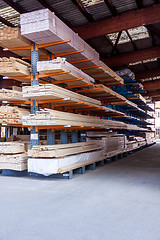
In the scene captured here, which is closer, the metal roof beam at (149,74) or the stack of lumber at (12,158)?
the stack of lumber at (12,158)

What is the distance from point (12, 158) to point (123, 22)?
6.28 metres

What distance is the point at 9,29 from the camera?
5.57m

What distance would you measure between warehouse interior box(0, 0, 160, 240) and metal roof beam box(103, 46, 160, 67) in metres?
0.65

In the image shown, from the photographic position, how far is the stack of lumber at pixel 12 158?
5605mm

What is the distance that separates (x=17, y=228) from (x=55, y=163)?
2.58m

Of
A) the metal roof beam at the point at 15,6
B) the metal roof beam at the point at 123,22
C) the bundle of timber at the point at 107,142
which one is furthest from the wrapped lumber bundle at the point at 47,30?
the bundle of timber at the point at 107,142

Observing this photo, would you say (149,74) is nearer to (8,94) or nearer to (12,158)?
(8,94)

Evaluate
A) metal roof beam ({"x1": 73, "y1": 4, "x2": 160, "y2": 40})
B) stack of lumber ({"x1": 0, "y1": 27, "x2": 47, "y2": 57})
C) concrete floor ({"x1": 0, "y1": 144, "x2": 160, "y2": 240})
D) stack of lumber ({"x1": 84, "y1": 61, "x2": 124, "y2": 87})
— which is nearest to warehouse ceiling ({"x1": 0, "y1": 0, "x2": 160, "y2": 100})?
metal roof beam ({"x1": 73, "y1": 4, "x2": 160, "y2": 40})

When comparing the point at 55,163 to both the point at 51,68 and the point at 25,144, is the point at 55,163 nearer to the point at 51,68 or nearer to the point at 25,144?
the point at 25,144

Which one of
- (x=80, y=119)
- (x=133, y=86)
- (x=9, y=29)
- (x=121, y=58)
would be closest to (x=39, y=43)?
(x=9, y=29)

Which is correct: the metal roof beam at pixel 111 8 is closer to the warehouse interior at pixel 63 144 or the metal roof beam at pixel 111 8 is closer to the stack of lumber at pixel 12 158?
the warehouse interior at pixel 63 144

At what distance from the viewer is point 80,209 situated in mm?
3301

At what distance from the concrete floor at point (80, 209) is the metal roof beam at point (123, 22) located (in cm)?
570

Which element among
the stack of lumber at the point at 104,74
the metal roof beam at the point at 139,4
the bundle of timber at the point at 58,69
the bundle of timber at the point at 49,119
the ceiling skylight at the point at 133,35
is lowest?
the bundle of timber at the point at 49,119
